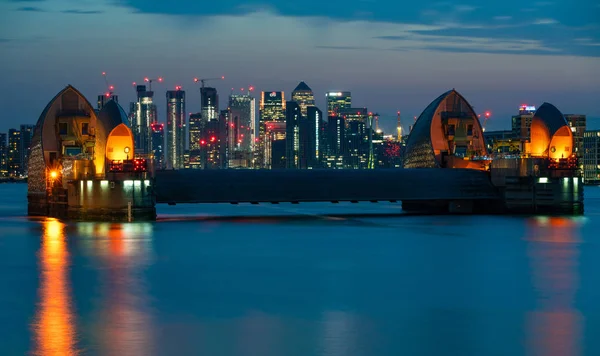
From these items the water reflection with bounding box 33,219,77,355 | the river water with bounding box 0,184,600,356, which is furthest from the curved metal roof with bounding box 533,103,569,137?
the water reflection with bounding box 33,219,77,355

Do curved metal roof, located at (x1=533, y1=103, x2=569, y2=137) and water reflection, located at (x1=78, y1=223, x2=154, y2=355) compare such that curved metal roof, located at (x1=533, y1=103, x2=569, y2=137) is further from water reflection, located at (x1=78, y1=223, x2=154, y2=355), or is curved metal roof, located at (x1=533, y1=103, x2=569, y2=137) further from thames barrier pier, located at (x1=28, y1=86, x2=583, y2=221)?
water reflection, located at (x1=78, y1=223, x2=154, y2=355)

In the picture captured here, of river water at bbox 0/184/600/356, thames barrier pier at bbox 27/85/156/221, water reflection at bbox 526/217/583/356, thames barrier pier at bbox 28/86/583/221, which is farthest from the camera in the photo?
thames barrier pier at bbox 28/86/583/221

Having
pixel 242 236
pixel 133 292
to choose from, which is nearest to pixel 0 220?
pixel 242 236

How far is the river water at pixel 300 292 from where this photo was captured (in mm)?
30625

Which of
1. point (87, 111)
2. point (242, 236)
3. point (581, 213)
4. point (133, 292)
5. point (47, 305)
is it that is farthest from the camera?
point (87, 111)

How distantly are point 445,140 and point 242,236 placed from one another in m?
36.1

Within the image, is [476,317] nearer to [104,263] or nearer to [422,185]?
[104,263]

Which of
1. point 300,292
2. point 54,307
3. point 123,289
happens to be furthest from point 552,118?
point 54,307

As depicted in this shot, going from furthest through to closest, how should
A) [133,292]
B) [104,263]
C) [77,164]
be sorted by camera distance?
[77,164]
[104,263]
[133,292]

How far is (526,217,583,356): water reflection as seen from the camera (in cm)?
3052

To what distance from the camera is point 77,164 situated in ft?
275

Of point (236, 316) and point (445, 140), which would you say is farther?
point (445, 140)

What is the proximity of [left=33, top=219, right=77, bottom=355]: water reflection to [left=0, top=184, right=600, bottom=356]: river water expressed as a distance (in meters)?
0.08

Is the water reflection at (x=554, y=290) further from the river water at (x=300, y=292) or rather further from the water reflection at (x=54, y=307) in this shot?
the water reflection at (x=54, y=307)
